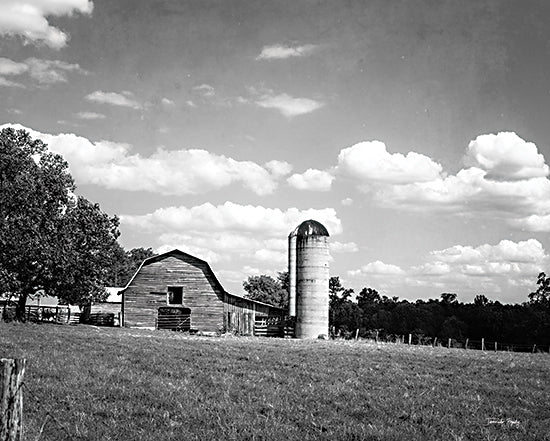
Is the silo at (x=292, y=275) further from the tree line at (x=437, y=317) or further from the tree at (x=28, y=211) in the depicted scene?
the tree at (x=28, y=211)

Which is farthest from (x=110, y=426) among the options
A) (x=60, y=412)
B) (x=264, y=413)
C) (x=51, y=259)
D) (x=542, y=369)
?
(x=51, y=259)

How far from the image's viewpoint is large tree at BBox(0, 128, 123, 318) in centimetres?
5125

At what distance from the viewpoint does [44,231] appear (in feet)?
174

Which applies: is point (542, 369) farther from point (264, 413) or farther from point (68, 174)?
point (68, 174)

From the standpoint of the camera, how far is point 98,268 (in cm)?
5566

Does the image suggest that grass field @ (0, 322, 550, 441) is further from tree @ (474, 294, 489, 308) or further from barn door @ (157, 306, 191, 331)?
tree @ (474, 294, 489, 308)

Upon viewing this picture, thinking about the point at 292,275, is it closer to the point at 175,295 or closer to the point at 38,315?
the point at 175,295

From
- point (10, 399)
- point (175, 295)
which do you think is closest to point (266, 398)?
point (10, 399)

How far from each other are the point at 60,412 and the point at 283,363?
39.9 feet

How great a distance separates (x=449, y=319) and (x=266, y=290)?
35.4 m

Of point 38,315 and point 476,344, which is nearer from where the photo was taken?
point 38,315

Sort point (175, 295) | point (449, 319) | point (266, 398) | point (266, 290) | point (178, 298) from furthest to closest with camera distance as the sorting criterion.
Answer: point (266, 290)
point (449, 319)
point (175, 295)
point (178, 298)
point (266, 398)

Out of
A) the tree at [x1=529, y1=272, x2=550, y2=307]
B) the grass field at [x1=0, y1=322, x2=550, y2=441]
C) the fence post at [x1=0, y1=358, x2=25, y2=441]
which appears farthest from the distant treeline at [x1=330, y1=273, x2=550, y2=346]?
the fence post at [x1=0, y1=358, x2=25, y2=441]

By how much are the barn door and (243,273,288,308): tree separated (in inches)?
2073
